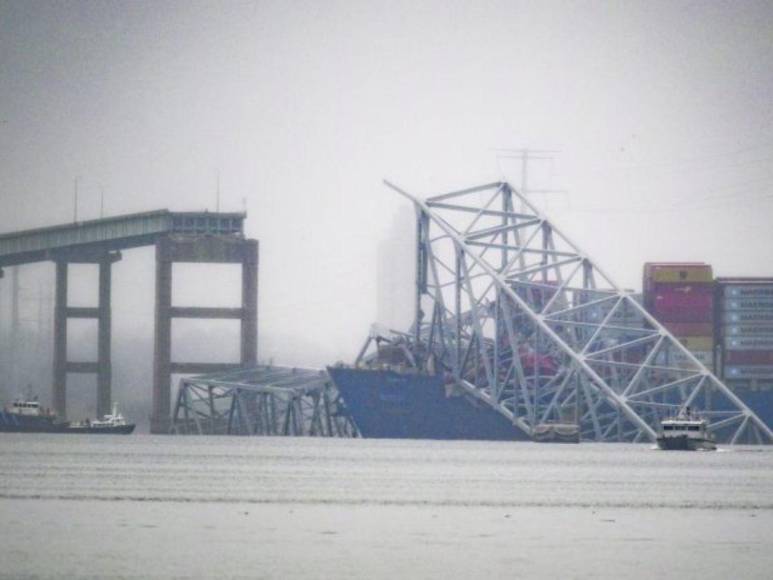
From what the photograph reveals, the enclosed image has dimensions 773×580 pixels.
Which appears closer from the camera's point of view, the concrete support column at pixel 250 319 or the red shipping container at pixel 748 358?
the red shipping container at pixel 748 358

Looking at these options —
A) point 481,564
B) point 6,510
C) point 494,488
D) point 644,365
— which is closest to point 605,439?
point 644,365

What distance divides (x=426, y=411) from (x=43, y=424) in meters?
46.0

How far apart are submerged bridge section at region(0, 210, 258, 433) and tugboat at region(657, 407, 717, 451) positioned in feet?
225

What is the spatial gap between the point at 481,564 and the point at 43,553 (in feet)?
21.8

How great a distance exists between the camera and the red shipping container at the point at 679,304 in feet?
430

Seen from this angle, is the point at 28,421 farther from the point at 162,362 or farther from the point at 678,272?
the point at 678,272

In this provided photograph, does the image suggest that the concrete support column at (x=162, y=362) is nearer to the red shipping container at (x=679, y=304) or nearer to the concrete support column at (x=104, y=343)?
the concrete support column at (x=104, y=343)

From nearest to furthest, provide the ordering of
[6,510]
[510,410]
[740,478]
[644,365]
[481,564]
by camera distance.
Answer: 1. [481,564]
2. [6,510]
3. [740,478]
4. [644,365]
5. [510,410]

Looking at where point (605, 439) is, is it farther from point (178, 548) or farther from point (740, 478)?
point (178, 548)

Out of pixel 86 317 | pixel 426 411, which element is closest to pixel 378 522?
pixel 426 411

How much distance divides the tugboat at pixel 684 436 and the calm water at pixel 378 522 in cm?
3759

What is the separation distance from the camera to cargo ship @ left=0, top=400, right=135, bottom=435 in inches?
6225

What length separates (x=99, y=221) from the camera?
180250mm

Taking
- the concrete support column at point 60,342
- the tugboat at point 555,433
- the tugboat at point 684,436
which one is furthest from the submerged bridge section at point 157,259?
the tugboat at point 684,436
